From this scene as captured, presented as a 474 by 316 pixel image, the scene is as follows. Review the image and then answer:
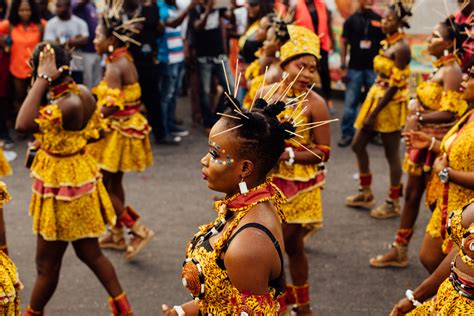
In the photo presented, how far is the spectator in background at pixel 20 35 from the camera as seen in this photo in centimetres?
959

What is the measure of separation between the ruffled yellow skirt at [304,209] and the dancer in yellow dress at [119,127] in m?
1.85

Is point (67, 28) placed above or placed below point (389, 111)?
above

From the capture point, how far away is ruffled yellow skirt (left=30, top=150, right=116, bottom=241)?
4.73 metres

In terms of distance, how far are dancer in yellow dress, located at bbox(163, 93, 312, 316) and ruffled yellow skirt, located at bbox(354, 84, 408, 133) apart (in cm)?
406

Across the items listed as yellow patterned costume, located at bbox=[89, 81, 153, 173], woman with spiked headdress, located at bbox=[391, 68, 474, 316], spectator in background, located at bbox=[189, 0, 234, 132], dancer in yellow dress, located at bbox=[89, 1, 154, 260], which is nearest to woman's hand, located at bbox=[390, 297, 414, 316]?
woman with spiked headdress, located at bbox=[391, 68, 474, 316]

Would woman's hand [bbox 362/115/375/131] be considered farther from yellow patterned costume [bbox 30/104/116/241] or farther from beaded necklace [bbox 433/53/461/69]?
yellow patterned costume [bbox 30/104/116/241]

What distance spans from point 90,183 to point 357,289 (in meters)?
2.39

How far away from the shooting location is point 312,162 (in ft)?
15.9

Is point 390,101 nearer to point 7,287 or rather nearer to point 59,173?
point 59,173

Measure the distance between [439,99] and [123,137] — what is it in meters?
2.81

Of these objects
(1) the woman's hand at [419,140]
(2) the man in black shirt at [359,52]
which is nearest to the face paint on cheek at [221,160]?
(1) the woman's hand at [419,140]

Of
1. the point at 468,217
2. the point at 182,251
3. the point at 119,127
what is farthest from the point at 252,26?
the point at 468,217

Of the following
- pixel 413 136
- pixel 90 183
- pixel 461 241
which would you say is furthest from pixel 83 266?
pixel 461 241

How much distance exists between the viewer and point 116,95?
6031mm
